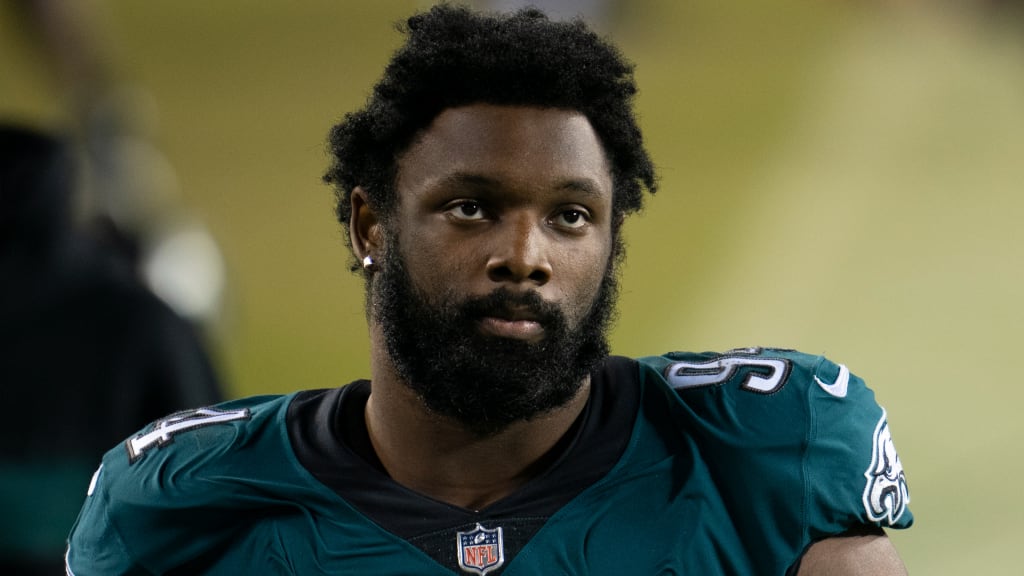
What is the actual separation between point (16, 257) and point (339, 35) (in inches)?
114

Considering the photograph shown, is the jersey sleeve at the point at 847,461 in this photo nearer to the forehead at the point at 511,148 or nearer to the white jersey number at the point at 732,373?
the white jersey number at the point at 732,373

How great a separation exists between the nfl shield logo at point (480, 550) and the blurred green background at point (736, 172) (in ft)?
9.69

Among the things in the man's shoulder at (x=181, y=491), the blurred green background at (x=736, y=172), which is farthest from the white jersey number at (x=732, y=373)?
the blurred green background at (x=736, y=172)

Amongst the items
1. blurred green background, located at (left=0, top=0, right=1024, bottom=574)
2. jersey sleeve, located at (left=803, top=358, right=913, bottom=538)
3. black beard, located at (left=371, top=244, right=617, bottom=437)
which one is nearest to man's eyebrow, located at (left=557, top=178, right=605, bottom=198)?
black beard, located at (left=371, top=244, right=617, bottom=437)

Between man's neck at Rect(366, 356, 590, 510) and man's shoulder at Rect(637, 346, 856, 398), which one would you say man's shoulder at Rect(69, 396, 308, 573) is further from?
man's shoulder at Rect(637, 346, 856, 398)

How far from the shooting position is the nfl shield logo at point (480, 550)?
182cm

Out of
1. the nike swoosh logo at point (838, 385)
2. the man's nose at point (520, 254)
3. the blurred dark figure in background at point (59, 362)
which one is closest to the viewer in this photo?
the man's nose at point (520, 254)

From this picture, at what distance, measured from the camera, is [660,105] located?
5.48 m

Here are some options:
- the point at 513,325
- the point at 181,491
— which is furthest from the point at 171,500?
the point at 513,325

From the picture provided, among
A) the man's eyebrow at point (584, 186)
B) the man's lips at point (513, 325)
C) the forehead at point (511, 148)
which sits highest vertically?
the forehead at point (511, 148)

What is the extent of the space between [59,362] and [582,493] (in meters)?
1.19

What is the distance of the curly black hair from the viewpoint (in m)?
1.88

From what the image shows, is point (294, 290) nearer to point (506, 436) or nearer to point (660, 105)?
point (660, 105)

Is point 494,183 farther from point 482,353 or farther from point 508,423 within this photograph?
point 508,423
